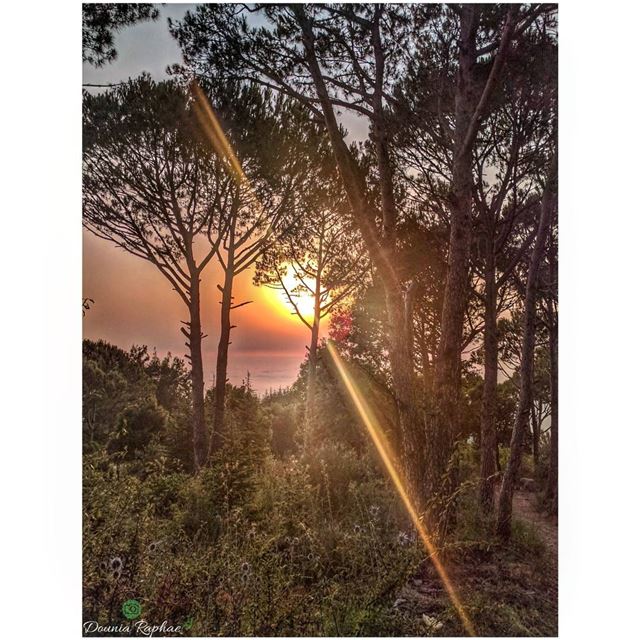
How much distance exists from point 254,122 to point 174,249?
1.46 metres

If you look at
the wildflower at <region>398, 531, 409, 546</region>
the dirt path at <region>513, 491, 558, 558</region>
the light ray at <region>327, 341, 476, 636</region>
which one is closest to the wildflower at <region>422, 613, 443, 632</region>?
the light ray at <region>327, 341, 476, 636</region>

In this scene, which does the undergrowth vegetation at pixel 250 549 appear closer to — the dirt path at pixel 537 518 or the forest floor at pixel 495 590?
the forest floor at pixel 495 590

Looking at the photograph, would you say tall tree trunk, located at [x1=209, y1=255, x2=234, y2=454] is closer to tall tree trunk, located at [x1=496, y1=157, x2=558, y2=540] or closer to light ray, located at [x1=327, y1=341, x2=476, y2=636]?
light ray, located at [x1=327, y1=341, x2=476, y2=636]

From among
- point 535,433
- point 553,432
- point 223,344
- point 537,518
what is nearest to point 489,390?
point 535,433

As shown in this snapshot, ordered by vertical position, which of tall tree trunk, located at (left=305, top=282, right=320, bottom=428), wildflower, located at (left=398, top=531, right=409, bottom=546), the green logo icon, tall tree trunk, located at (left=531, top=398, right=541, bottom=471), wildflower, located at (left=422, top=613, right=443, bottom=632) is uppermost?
tall tree trunk, located at (left=305, top=282, right=320, bottom=428)

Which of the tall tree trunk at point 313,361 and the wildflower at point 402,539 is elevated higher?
the tall tree trunk at point 313,361

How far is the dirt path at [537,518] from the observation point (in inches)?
147

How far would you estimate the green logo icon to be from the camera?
3.12 m

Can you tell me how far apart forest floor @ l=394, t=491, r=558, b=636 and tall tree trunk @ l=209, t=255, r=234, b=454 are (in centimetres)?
228

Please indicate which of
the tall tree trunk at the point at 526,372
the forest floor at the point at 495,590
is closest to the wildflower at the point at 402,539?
the forest floor at the point at 495,590

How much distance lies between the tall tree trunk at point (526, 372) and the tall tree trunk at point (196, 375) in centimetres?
296

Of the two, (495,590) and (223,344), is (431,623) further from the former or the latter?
(223,344)

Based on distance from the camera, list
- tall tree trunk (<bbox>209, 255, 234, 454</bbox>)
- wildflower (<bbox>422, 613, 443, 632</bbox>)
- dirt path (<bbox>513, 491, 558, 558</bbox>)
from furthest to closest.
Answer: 1. tall tree trunk (<bbox>209, 255, 234, 454</bbox>)
2. dirt path (<bbox>513, 491, 558, 558</bbox>)
3. wildflower (<bbox>422, 613, 443, 632</bbox>)

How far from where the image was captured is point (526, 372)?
5043 millimetres
